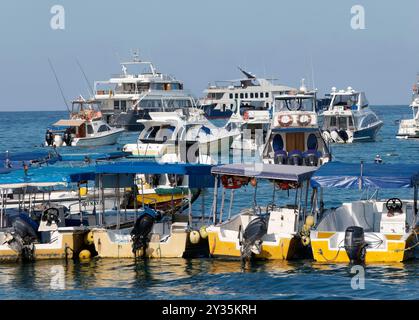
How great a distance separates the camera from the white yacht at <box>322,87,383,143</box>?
78.6 metres

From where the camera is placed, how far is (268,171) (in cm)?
2498

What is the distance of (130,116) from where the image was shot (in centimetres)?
10612

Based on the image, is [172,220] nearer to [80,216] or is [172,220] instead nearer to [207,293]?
[80,216]

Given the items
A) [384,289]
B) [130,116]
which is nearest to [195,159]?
[384,289]

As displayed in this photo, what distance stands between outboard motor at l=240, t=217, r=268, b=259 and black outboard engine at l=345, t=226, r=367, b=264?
2222 millimetres

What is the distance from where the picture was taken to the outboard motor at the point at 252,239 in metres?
Answer: 24.4

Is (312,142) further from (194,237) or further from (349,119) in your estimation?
(349,119)

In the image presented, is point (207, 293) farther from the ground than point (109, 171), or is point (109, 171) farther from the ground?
point (109, 171)

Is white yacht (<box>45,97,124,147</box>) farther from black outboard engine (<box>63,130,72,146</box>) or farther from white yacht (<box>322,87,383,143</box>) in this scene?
white yacht (<box>322,87,383,143</box>)

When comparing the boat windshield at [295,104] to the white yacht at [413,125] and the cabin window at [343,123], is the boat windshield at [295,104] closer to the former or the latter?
the cabin window at [343,123]

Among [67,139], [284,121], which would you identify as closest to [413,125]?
[67,139]

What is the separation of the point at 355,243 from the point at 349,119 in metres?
57.3

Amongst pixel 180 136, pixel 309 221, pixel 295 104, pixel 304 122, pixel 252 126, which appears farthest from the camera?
pixel 252 126

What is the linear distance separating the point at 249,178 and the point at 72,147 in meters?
55.9
